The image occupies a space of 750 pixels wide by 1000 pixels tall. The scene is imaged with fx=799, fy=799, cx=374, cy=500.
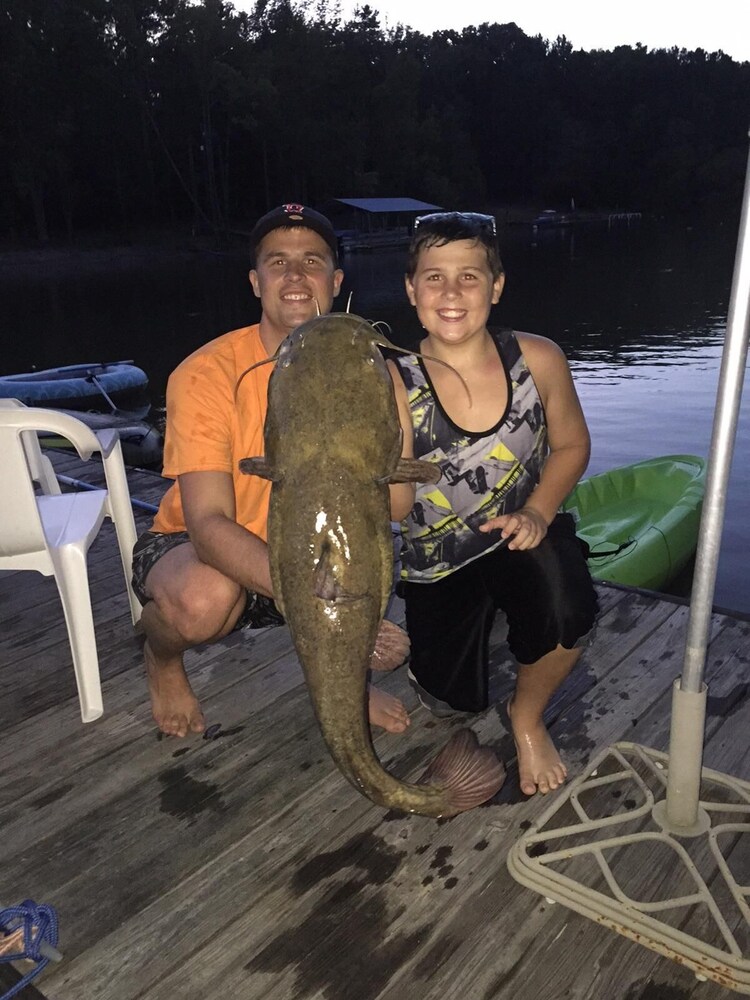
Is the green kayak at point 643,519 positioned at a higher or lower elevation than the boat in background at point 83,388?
higher

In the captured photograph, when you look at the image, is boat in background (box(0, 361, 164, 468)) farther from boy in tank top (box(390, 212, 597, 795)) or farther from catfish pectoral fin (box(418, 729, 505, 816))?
catfish pectoral fin (box(418, 729, 505, 816))

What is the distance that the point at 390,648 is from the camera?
3580 mm

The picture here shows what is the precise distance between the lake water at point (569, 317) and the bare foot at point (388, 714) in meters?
5.61

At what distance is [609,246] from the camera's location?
180 feet

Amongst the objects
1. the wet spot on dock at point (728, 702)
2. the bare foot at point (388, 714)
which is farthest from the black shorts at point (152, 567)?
the wet spot on dock at point (728, 702)

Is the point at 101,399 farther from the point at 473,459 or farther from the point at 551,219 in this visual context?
the point at 551,219

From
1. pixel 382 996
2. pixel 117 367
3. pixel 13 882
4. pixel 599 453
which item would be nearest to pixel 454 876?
pixel 382 996

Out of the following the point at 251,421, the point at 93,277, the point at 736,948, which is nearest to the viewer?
the point at 736,948

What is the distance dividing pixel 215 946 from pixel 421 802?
0.68 m

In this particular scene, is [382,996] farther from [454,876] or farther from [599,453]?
[599,453]

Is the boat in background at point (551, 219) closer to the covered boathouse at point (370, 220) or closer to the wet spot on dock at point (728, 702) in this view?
the covered boathouse at point (370, 220)

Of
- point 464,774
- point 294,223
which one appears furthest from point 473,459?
point 294,223

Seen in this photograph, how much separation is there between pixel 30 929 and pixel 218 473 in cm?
151

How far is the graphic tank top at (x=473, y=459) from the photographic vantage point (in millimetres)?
2811
